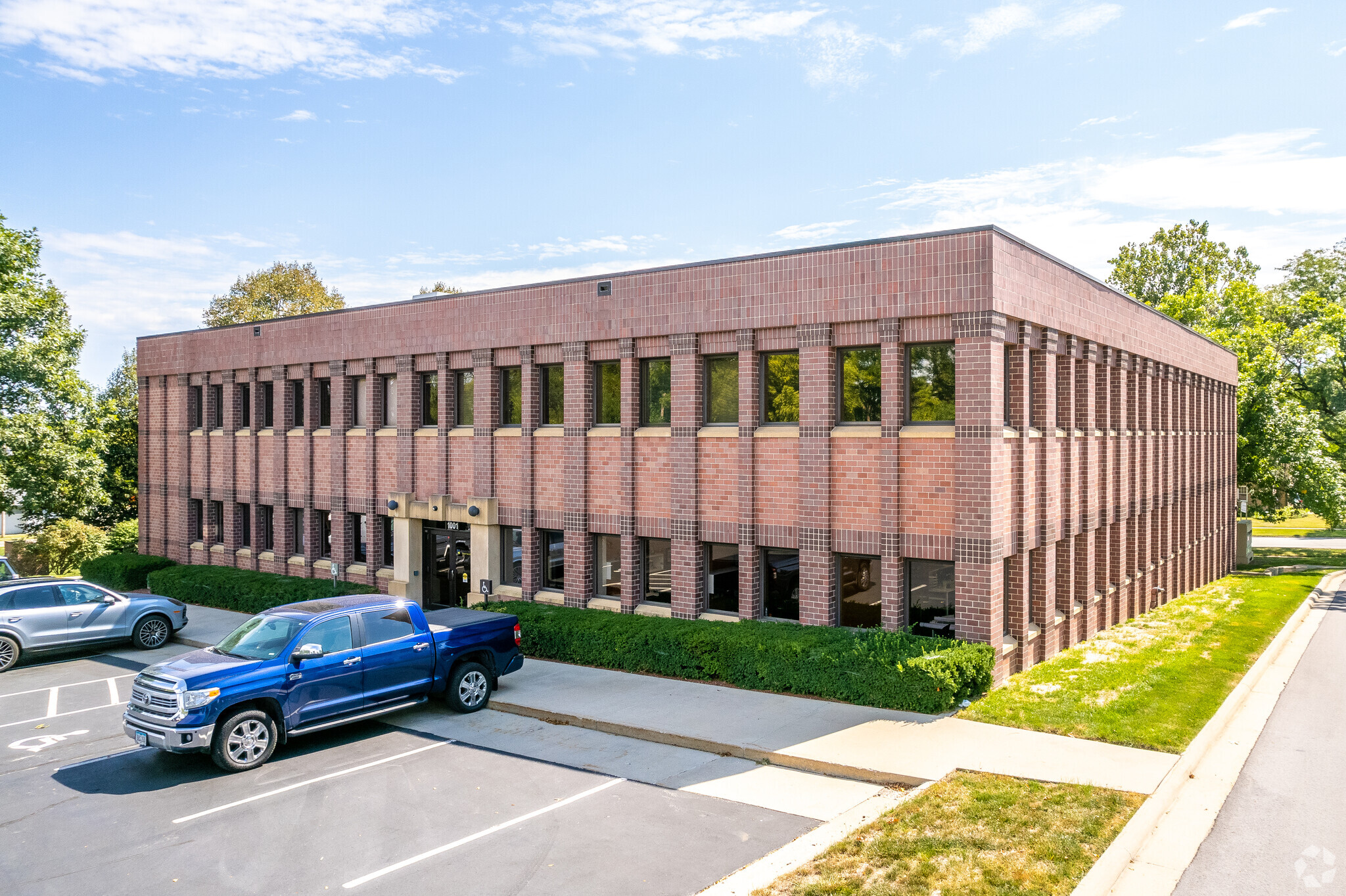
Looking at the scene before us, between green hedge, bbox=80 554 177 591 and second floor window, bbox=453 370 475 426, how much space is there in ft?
40.9

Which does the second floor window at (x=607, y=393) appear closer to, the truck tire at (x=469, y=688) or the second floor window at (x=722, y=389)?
the second floor window at (x=722, y=389)

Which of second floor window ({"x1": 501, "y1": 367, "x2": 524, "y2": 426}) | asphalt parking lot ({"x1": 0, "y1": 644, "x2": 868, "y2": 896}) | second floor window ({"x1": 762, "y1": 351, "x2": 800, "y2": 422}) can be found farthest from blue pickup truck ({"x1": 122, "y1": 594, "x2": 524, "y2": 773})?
second floor window ({"x1": 501, "y1": 367, "x2": 524, "y2": 426})

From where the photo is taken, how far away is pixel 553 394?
1980cm

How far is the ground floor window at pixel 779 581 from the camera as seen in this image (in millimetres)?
16516

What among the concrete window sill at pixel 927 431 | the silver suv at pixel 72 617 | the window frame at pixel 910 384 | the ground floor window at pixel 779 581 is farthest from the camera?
the silver suv at pixel 72 617

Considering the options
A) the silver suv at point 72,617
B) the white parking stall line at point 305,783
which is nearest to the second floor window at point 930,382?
the white parking stall line at point 305,783

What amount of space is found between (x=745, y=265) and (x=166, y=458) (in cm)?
2168

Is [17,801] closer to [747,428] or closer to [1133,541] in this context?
[747,428]

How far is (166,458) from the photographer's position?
29.0 metres

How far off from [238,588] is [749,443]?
14789 mm

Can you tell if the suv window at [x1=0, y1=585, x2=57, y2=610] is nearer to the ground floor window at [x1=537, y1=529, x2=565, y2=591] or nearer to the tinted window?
the ground floor window at [x1=537, y1=529, x2=565, y2=591]

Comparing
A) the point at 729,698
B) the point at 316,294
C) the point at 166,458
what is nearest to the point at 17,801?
the point at 729,698

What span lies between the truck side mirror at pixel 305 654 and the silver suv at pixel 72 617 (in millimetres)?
9781

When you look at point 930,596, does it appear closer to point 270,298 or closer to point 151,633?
point 151,633
